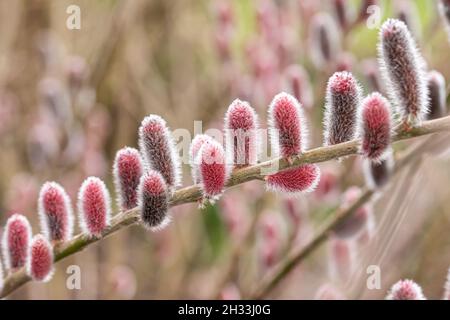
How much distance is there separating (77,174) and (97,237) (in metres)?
0.98

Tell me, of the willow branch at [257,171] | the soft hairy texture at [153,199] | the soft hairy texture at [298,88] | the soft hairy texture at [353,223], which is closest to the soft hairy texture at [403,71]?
the willow branch at [257,171]

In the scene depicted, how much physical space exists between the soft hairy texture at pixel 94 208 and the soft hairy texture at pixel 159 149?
0.23ft

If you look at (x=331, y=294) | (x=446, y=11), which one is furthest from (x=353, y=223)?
(x=446, y=11)

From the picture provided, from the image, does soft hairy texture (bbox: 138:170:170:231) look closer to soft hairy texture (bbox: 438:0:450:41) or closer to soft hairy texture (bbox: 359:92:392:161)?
soft hairy texture (bbox: 359:92:392:161)

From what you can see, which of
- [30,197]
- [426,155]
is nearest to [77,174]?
[30,197]

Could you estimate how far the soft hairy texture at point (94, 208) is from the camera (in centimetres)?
75

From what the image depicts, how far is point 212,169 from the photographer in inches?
27.6

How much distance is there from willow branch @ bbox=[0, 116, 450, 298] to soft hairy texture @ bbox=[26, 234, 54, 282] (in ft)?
0.07

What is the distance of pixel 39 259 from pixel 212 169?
0.22 metres

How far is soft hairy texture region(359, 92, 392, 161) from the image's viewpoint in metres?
0.66

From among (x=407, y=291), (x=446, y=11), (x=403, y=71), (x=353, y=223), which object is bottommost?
(x=407, y=291)

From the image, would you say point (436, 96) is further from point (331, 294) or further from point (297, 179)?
point (331, 294)

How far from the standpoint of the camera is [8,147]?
6.18 feet

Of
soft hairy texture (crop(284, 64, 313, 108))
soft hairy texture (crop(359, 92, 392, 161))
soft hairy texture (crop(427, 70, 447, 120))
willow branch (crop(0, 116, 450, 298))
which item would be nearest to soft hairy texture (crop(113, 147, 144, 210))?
willow branch (crop(0, 116, 450, 298))
